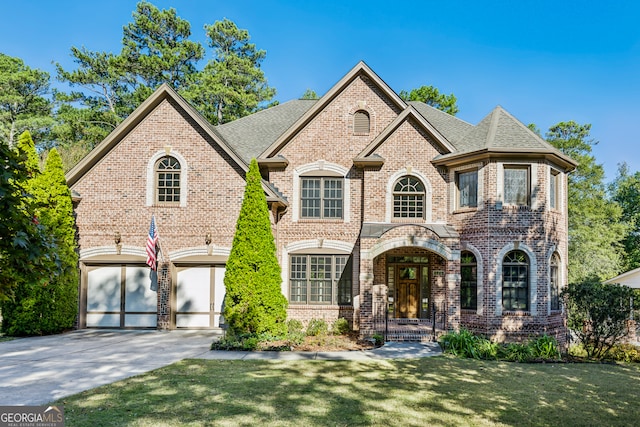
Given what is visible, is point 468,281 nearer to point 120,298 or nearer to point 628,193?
point 120,298

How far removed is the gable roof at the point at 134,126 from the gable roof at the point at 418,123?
3.61m

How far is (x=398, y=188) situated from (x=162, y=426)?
11370mm

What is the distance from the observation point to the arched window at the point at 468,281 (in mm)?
14281

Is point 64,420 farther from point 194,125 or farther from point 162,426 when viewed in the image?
point 194,125

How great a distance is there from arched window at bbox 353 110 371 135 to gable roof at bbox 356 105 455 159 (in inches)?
36.0

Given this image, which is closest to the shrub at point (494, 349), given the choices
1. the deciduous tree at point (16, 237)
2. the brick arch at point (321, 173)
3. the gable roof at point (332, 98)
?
the brick arch at point (321, 173)

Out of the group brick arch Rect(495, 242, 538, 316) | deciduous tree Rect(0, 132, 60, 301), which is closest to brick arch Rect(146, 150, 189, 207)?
brick arch Rect(495, 242, 538, 316)

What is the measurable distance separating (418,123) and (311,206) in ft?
16.0

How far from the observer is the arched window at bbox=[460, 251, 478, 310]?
46.9 ft

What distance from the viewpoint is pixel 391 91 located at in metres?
15.8

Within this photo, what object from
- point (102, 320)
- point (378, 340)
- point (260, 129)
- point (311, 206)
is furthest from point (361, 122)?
point (102, 320)

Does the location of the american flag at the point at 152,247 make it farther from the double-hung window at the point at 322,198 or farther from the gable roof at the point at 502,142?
the gable roof at the point at 502,142

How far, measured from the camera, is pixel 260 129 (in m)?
18.6

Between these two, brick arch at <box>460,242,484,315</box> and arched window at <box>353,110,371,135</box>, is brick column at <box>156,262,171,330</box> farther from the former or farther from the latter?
brick arch at <box>460,242,484,315</box>
